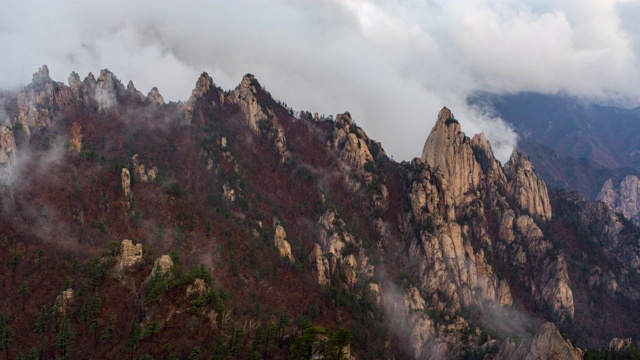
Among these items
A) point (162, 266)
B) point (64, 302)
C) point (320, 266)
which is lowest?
point (64, 302)

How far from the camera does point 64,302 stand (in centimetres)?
11319

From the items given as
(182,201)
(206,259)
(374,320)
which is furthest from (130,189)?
(374,320)

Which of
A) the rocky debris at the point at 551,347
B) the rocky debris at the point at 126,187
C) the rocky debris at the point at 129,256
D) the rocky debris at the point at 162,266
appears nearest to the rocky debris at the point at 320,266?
the rocky debris at the point at 126,187

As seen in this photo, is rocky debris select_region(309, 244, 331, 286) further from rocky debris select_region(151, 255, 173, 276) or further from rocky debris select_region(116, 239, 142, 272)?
rocky debris select_region(116, 239, 142, 272)

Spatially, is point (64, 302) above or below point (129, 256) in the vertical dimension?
below

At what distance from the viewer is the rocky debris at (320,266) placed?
189 meters

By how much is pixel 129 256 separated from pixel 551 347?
10720cm

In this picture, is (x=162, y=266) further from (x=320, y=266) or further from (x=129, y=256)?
(x=320, y=266)

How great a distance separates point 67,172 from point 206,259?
2080 inches

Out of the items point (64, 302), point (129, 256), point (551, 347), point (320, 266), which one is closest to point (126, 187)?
point (129, 256)

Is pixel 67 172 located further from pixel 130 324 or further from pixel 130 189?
pixel 130 324

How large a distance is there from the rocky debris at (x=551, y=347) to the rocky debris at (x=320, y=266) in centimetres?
7620

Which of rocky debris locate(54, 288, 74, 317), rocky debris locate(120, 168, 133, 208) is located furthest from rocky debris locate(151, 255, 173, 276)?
A: rocky debris locate(120, 168, 133, 208)

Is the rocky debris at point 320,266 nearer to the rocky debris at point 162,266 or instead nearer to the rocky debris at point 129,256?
the rocky debris at point 162,266
